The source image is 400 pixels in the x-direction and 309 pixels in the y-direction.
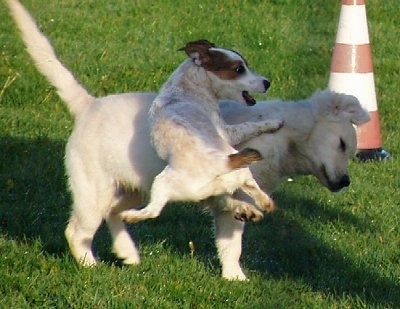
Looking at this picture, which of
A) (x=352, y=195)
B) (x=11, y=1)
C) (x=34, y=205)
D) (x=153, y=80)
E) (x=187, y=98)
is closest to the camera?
(x=187, y=98)

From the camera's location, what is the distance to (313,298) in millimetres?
5953

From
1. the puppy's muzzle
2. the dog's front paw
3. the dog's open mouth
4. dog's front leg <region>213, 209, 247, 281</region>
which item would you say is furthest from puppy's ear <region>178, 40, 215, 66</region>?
the puppy's muzzle

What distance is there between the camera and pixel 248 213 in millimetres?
5719

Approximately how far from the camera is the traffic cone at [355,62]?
9.50m

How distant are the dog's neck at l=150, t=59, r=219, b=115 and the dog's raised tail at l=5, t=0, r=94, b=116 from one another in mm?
915

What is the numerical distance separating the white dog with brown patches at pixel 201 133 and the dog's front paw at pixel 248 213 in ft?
1.06

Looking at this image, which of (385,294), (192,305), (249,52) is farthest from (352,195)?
(249,52)

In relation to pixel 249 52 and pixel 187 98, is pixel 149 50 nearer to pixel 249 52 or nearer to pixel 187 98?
pixel 249 52

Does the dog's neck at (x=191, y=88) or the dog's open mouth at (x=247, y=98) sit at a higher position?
the dog's neck at (x=191, y=88)

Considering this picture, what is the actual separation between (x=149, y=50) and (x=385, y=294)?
6.16m

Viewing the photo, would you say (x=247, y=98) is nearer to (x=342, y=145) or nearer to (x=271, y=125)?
(x=271, y=125)

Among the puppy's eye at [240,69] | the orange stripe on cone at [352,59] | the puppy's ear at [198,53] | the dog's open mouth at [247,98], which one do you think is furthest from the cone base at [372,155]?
the puppy's ear at [198,53]

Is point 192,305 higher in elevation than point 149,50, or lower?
higher

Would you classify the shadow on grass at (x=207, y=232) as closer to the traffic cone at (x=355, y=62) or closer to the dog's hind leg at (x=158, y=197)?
the dog's hind leg at (x=158, y=197)
